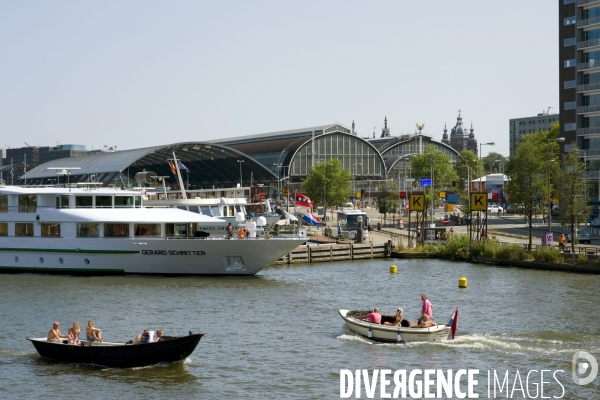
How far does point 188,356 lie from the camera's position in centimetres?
3403

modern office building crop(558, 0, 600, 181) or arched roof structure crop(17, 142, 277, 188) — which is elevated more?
modern office building crop(558, 0, 600, 181)

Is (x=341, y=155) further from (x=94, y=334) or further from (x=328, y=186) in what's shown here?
(x=94, y=334)

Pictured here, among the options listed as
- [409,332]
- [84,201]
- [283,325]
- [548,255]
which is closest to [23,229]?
[84,201]

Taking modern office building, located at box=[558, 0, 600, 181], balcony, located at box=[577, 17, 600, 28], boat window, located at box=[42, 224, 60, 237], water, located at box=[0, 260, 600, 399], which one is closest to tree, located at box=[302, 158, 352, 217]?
modern office building, located at box=[558, 0, 600, 181]

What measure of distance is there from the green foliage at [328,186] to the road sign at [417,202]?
47944mm

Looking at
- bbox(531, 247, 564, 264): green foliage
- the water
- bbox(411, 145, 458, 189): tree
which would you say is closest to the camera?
the water

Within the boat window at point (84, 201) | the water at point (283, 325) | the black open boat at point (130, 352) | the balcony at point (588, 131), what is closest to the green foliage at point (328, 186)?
the balcony at point (588, 131)

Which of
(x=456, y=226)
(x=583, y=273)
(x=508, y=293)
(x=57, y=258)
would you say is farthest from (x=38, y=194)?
(x=456, y=226)

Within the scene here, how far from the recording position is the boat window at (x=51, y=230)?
6056 cm

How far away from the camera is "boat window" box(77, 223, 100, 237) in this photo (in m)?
59.6

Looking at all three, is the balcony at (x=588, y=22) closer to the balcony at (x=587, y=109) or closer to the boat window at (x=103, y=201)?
the balcony at (x=587, y=109)

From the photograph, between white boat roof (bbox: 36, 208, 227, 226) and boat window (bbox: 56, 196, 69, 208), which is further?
boat window (bbox: 56, 196, 69, 208)

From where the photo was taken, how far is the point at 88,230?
5972 centimetres

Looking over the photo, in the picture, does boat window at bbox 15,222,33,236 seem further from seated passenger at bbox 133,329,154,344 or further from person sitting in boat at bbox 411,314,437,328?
person sitting in boat at bbox 411,314,437,328
